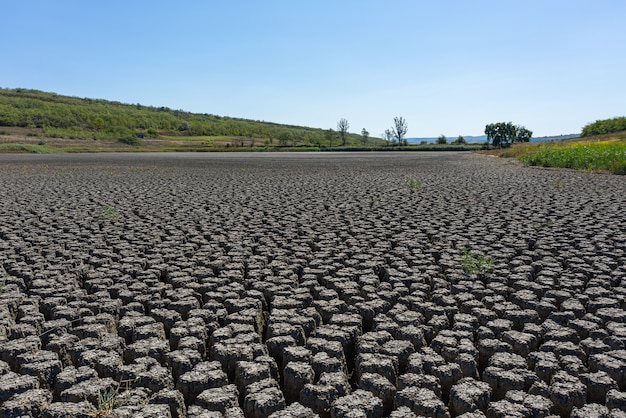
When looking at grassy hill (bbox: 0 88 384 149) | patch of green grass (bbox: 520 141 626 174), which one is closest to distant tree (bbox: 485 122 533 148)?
grassy hill (bbox: 0 88 384 149)

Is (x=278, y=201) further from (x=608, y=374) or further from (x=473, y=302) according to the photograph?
(x=608, y=374)

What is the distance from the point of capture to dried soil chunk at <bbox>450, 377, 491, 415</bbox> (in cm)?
229

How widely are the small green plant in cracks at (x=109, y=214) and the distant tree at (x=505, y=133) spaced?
6928cm

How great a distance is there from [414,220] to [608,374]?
15.4ft

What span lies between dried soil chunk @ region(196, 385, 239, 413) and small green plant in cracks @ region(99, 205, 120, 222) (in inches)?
213

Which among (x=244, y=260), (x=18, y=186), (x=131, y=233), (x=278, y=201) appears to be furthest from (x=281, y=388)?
(x=18, y=186)

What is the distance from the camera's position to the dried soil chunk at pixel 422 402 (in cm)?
222

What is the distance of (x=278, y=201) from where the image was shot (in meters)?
9.47

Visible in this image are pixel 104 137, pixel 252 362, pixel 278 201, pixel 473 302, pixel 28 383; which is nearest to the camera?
pixel 28 383

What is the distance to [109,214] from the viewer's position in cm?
767

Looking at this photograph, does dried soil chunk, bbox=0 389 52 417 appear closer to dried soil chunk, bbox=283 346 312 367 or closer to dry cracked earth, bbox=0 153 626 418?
dry cracked earth, bbox=0 153 626 418

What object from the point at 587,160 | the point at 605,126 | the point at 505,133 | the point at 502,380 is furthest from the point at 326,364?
the point at 505,133

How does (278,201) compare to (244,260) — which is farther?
(278,201)

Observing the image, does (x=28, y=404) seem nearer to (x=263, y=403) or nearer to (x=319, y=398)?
(x=263, y=403)
